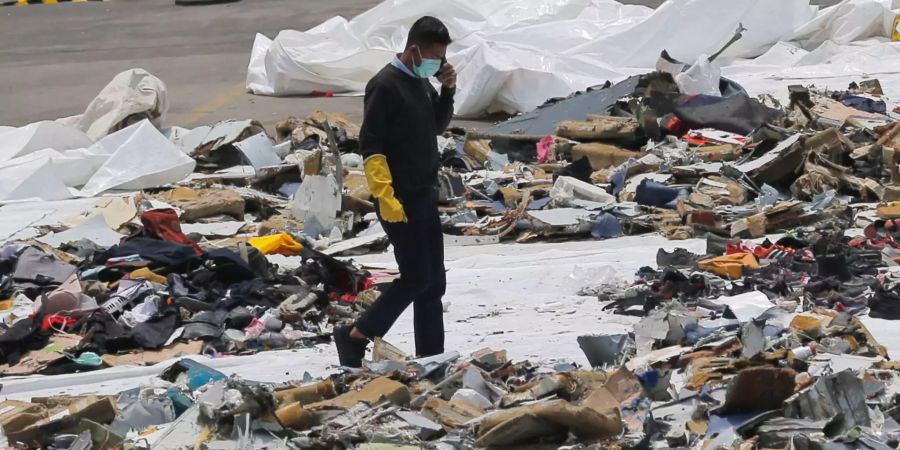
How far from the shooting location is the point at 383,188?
254 inches

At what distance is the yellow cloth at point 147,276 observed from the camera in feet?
27.8

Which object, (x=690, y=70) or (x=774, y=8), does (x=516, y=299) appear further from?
(x=774, y=8)

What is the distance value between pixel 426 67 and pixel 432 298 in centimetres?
109

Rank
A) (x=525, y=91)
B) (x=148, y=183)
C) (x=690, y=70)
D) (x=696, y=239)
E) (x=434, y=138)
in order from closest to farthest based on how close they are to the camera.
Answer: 1. (x=434, y=138)
2. (x=696, y=239)
3. (x=148, y=183)
4. (x=690, y=70)
5. (x=525, y=91)

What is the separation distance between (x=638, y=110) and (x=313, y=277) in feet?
14.4

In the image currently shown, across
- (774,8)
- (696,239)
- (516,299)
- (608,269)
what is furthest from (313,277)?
(774,8)

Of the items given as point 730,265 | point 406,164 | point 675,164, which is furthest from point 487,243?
point 406,164

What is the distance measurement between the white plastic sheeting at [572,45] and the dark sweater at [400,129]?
7.49 metres

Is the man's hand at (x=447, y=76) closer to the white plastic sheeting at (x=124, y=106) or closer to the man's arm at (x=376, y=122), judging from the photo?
the man's arm at (x=376, y=122)

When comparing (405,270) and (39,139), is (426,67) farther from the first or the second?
(39,139)

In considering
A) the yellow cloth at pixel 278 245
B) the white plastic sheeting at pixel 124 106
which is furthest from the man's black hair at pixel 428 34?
the white plastic sheeting at pixel 124 106

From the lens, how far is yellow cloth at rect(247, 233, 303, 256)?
933cm

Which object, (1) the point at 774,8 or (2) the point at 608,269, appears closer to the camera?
(2) the point at 608,269

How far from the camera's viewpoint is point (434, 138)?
6727 mm
